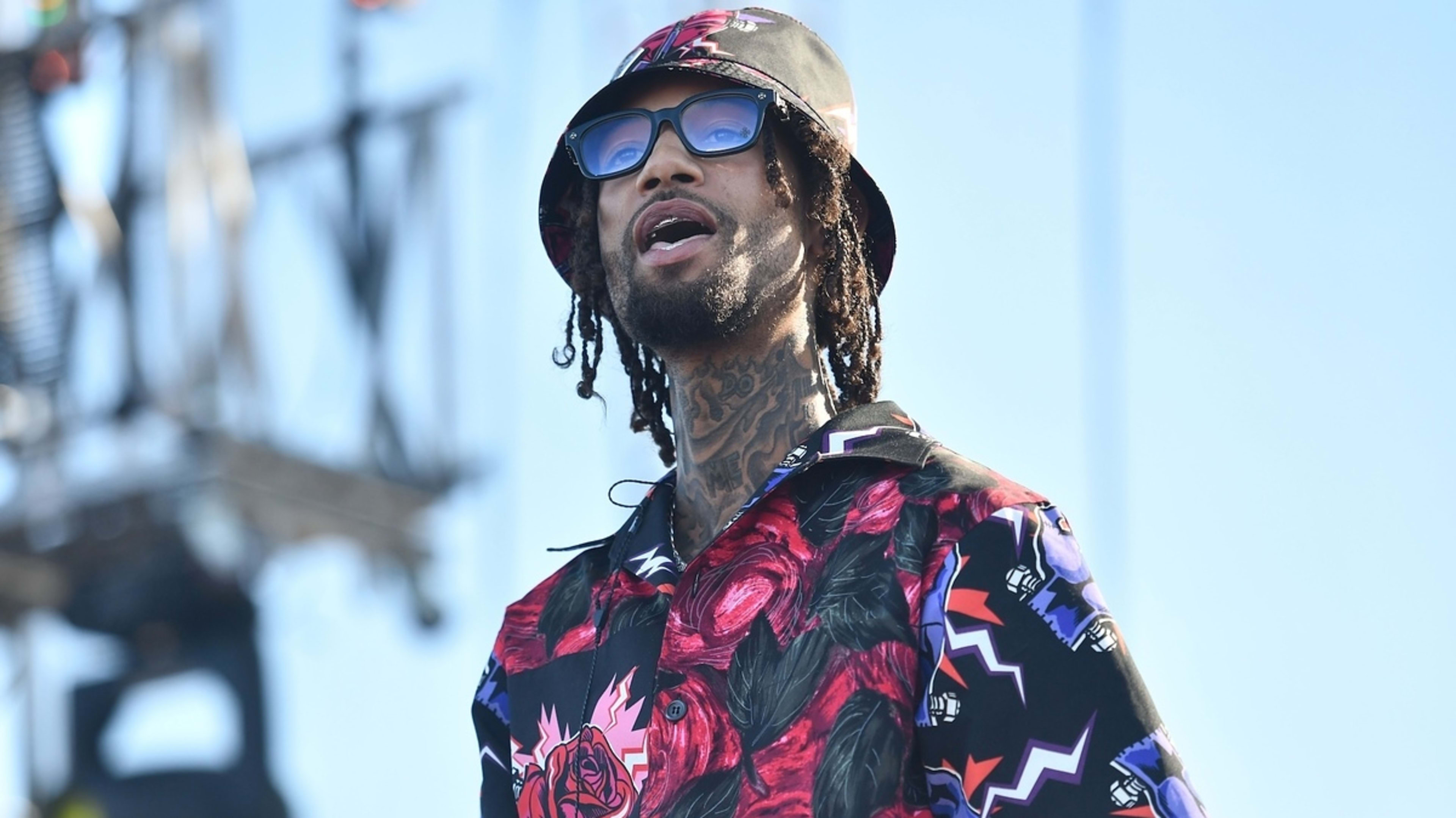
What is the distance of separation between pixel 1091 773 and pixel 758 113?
42.5 inches

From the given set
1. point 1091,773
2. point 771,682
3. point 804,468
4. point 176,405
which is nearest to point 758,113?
point 804,468

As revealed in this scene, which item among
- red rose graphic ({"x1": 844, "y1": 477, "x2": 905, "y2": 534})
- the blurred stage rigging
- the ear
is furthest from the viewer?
the blurred stage rigging

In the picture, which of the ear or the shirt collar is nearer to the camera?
the shirt collar

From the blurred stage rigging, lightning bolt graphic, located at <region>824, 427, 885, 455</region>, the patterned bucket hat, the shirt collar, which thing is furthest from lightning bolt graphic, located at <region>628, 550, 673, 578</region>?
the blurred stage rigging

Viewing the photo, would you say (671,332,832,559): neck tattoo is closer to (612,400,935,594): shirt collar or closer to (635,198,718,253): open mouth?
(612,400,935,594): shirt collar

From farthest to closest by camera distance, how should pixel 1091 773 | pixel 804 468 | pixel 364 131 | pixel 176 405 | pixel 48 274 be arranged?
pixel 364 131, pixel 48 274, pixel 176 405, pixel 804 468, pixel 1091 773

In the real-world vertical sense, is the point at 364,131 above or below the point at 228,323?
above

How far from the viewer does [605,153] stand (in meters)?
3.47

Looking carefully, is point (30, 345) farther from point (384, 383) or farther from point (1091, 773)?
point (1091, 773)

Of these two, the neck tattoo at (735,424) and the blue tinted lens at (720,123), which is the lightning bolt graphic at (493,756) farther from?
the blue tinted lens at (720,123)

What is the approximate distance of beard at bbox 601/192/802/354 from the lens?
3305 mm

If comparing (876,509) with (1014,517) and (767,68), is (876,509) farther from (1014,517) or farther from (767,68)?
(767,68)

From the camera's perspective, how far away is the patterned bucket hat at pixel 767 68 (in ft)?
11.2

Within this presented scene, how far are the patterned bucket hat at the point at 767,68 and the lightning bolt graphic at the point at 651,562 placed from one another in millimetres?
645
